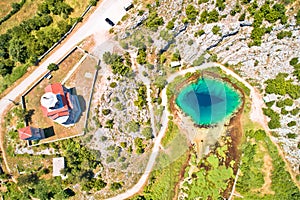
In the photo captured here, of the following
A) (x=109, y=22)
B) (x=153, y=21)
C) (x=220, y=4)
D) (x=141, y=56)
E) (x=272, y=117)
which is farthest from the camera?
(x=272, y=117)

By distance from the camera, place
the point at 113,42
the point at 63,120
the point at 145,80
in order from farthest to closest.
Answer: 1. the point at 145,80
2. the point at 113,42
3. the point at 63,120

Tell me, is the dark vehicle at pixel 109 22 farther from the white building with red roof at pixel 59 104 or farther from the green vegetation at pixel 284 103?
the green vegetation at pixel 284 103

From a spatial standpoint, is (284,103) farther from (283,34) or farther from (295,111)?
(283,34)

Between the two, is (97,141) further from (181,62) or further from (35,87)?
(181,62)

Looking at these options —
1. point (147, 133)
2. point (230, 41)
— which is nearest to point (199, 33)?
point (230, 41)

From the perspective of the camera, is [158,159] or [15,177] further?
[158,159]

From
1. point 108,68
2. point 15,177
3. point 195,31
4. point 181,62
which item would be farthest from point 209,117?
point 15,177

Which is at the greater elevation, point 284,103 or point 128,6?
point 128,6
